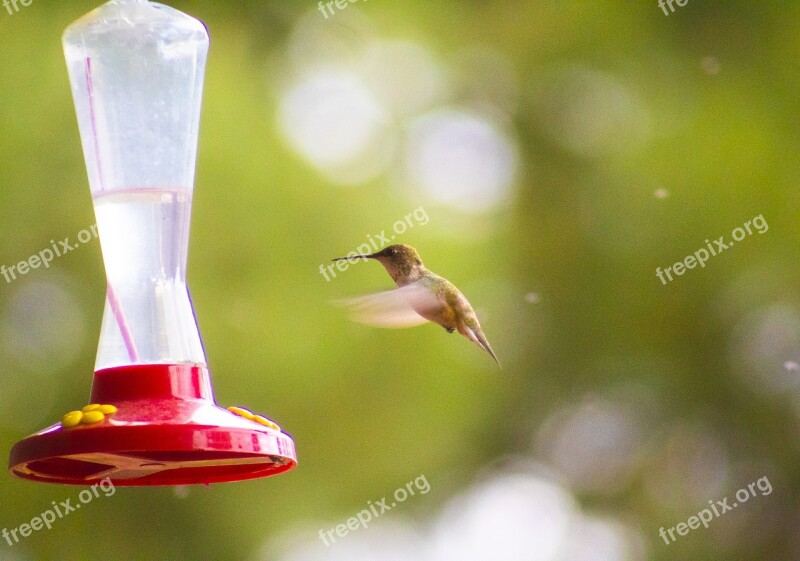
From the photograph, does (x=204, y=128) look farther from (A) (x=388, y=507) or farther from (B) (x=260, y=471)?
(B) (x=260, y=471)

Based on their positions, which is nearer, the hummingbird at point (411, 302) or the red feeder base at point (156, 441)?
the red feeder base at point (156, 441)

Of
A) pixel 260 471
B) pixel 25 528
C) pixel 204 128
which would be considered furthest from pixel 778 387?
pixel 260 471

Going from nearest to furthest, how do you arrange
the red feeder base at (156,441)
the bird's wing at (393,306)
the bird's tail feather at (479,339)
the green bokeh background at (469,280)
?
the red feeder base at (156,441) < the bird's wing at (393,306) < the bird's tail feather at (479,339) < the green bokeh background at (469,280)

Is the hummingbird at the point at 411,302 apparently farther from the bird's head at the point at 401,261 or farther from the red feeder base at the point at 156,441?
the red feeder base at the point at 156,441

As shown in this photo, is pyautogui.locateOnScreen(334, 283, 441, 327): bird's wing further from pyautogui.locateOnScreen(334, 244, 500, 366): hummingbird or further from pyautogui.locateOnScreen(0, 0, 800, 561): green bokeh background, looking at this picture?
pyautogui.locateOnScreen(0, 0, 800, 561): green bokeh background

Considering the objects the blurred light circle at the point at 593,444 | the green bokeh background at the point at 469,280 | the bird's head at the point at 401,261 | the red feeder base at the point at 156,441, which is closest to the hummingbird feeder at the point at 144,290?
the red feeder base at the point at 156,441

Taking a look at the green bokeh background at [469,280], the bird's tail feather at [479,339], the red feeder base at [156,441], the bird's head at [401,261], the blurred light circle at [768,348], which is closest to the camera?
the red feeder base at [156,441]
